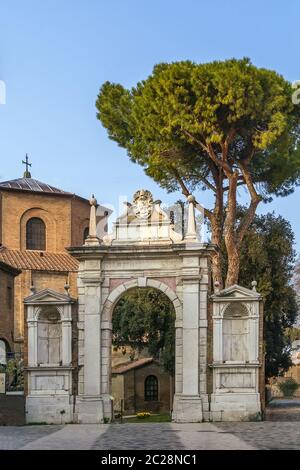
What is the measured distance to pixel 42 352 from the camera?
938 inches

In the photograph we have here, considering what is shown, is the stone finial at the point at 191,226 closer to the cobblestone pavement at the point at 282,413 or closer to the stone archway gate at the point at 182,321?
the stone archway gate at the point at 182,321

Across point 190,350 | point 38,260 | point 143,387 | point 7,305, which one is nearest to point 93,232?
point 190,350

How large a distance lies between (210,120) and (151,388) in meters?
17.8

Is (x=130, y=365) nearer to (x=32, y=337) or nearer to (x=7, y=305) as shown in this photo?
(x=7, y=305)

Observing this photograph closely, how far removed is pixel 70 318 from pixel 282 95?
12029 millimetres

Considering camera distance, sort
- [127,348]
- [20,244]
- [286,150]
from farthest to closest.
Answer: [127,348]
[20,244]
[286,150]

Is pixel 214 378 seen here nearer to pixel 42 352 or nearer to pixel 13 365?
pixel 42 352

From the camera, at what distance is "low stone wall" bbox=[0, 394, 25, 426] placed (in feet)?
74.4

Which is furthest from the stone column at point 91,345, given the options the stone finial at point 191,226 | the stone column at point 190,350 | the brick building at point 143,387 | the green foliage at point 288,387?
the green foliage at point 288,387

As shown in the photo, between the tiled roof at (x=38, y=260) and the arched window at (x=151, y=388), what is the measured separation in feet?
23.2

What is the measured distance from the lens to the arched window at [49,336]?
23797 millimetres

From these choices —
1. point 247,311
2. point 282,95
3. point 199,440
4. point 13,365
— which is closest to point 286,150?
point 282,95

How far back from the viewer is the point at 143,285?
2352 centimetres

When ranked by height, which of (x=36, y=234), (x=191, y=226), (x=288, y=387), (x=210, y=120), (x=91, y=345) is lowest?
(x=288, y=387)
